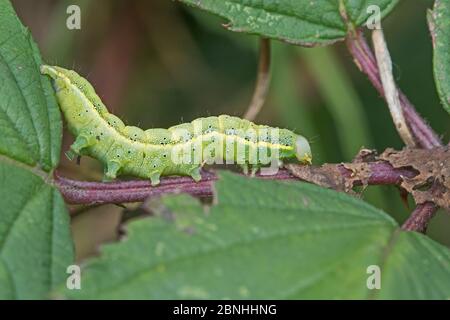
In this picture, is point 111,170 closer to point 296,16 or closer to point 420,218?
point 296,16

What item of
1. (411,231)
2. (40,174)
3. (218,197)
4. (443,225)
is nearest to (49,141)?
(40,174)

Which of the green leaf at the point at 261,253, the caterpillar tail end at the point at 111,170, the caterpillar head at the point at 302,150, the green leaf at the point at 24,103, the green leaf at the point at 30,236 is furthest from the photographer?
the caterpillar head at the point at 302,150

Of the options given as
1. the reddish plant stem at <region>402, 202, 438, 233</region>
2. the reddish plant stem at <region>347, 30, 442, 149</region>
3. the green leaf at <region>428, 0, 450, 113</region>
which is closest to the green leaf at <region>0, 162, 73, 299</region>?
the reddish plant stem at <region>402, 202, 438, 233</region>

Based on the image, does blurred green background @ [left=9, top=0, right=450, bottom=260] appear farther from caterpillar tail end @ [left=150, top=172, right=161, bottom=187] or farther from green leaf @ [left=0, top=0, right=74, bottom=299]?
caterpillar tail end @ [left=150, top=172, right=161, bottom=187]

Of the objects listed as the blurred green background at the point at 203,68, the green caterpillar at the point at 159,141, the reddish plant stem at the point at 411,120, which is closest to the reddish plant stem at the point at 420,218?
the reddish plant stem at the point at 411,120

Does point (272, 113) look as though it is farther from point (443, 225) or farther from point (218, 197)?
point (218, 197)

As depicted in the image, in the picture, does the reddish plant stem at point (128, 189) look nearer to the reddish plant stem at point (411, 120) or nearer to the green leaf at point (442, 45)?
the reddish plant stem at point (411, 120)
